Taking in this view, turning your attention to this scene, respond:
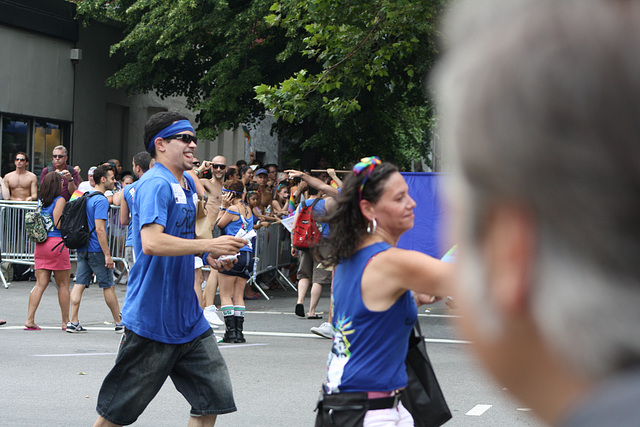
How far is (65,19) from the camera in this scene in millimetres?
23172

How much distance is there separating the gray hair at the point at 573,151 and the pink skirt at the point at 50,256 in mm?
11251

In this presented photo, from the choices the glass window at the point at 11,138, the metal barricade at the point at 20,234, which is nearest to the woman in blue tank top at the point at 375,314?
the metal barricade at the point at 20,234

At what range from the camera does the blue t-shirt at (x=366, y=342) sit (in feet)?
11.5

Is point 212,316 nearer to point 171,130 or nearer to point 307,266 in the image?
point 307,266

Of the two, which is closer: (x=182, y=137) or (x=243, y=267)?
(x=182, y=137)

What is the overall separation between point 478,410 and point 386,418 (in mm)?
3935

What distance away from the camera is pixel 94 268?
Answer: 11391mm

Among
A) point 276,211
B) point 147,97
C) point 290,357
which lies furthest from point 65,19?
point 290,357

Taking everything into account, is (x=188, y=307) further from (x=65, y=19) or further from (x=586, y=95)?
(x=65, y=19)

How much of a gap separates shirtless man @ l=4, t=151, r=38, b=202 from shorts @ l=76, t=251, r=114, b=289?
6108mm

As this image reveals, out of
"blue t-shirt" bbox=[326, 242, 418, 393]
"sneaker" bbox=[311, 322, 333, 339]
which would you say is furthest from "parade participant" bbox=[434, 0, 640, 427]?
"sneaker" bbox=[311, 322, 333, 339]

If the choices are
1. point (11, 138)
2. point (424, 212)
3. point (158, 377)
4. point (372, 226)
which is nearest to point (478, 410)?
point (158, 377)

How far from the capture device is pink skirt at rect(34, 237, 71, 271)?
11.6 metres

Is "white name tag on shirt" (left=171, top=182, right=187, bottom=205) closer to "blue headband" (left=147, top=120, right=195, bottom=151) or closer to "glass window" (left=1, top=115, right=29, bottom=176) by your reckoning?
"blue headband" (left=147, top=120, right=195, bottom=151)
